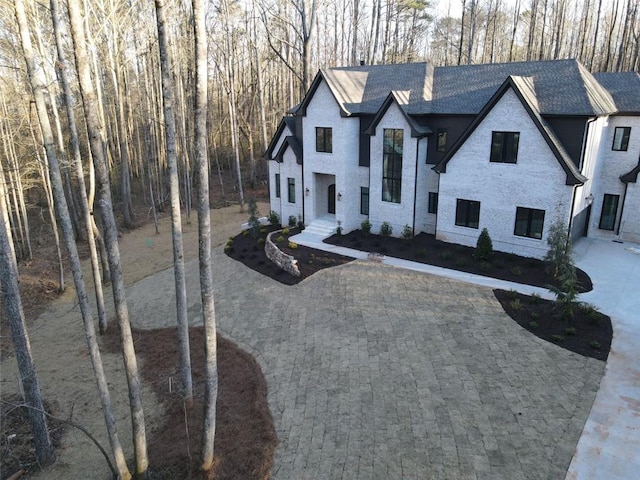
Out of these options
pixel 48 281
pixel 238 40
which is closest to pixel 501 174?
pixel 48 281

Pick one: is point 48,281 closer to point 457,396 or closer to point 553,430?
point 457,396

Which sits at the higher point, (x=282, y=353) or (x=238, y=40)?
(x=238, y=40)

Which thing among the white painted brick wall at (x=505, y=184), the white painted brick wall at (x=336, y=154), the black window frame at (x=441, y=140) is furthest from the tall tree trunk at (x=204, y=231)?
the black window frame at (x=441, y=140)

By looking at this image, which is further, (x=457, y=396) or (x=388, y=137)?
(x=388, y=137)

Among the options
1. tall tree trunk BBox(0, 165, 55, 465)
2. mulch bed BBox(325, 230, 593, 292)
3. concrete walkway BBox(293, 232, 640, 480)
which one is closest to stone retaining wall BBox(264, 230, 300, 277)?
concrete walkway BBox(293, 232, 640, 480)

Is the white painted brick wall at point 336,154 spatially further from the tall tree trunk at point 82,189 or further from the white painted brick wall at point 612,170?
the tall tree trunk at point 82,189

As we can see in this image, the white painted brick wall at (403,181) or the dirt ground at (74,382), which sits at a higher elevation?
the white painted brick wall at (403,181)

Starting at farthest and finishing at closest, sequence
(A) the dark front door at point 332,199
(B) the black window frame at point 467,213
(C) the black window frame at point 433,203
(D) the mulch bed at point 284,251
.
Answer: (A) the dark front door at point 332,199, (C) the black window frame at point 433,203, (B) the black window frame at point 467,213, (D) the mulch bed at point 284,251
